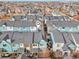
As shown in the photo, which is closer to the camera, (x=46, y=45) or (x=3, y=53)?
(x=3, y=53)

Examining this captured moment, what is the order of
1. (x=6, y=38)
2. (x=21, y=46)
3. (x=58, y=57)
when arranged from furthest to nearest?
(x=6, y=38) → (x=21, y=46) → (x=58, y=57)

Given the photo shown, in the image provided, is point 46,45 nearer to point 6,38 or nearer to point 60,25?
point 6,38

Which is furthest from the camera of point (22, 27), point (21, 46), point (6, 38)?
point (22, 27)

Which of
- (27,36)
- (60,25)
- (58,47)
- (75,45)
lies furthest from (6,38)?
(60,25)

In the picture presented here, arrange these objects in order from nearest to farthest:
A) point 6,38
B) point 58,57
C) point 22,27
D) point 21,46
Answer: point 58,57, point 21,46, point 6,38, point 22,27

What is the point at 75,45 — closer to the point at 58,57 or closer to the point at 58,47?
the point at 58,47

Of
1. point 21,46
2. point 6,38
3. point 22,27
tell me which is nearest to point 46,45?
point 21,46

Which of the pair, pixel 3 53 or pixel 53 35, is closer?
pixel 3 53
